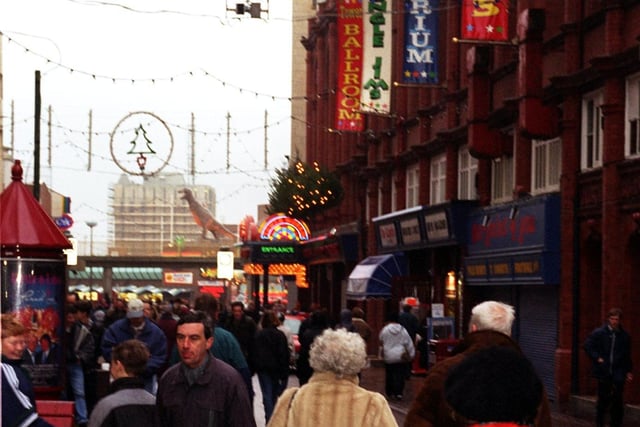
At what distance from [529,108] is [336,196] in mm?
25520

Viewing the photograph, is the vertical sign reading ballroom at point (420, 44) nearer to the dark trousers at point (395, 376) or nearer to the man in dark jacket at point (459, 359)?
the dark trousers at point (395, 376)

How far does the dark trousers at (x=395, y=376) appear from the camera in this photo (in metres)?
29.5

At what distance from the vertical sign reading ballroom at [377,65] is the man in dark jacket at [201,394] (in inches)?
1176

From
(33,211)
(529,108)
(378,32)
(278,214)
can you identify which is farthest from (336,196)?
(33,211)

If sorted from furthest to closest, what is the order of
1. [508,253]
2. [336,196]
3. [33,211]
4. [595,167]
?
[336,196] → [508,253] → [595,167] → [33,211]

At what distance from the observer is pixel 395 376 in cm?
2952

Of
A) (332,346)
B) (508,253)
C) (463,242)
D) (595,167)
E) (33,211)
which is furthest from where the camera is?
(463,242)

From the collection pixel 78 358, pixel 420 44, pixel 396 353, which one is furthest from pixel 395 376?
pixel 78 358

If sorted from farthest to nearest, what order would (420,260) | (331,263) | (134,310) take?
(331,263) → (420,260) → (134,310)

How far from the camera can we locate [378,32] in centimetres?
3953

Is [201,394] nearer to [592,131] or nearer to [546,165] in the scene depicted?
[592,131]

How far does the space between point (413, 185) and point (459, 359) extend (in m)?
37.4

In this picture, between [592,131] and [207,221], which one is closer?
[592,131]

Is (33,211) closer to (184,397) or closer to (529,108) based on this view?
(184,397)
